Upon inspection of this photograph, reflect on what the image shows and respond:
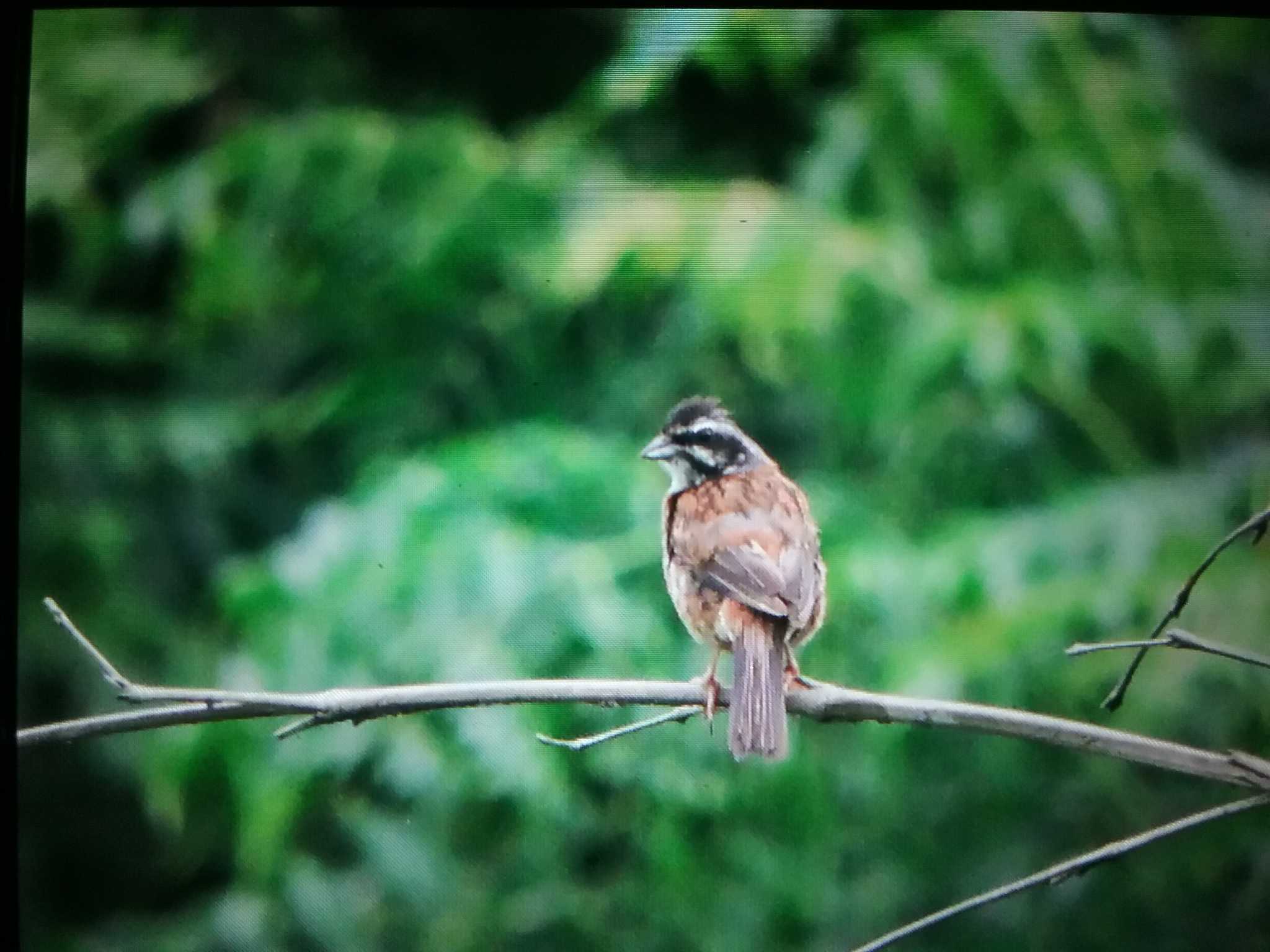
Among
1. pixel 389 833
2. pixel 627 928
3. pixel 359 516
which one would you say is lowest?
pixel 627 928

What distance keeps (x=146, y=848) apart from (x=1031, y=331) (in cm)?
185

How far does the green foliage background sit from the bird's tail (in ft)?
1.89

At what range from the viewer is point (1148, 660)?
2.17 m

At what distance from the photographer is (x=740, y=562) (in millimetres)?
1699

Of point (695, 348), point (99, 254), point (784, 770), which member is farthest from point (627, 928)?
point (99, 254)

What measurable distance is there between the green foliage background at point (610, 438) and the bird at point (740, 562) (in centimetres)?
44

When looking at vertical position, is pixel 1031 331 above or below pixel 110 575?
above

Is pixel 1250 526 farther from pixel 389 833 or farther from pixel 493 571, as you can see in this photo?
pixel 389 833

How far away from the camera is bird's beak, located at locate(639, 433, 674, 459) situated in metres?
1.86

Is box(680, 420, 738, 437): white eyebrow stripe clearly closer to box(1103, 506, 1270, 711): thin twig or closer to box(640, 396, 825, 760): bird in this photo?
box(640, 396, 825, 760): bird

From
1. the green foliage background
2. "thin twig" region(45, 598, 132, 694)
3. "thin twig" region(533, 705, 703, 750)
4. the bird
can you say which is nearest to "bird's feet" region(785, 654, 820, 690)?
the bird

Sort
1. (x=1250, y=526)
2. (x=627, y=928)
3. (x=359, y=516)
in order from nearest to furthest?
(x=1250, y=526) < (x=627, y=928) < (x=359, y=516)

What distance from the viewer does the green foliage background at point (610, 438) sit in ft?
7.10

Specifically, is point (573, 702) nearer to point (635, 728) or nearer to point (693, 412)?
point (635, 728)
